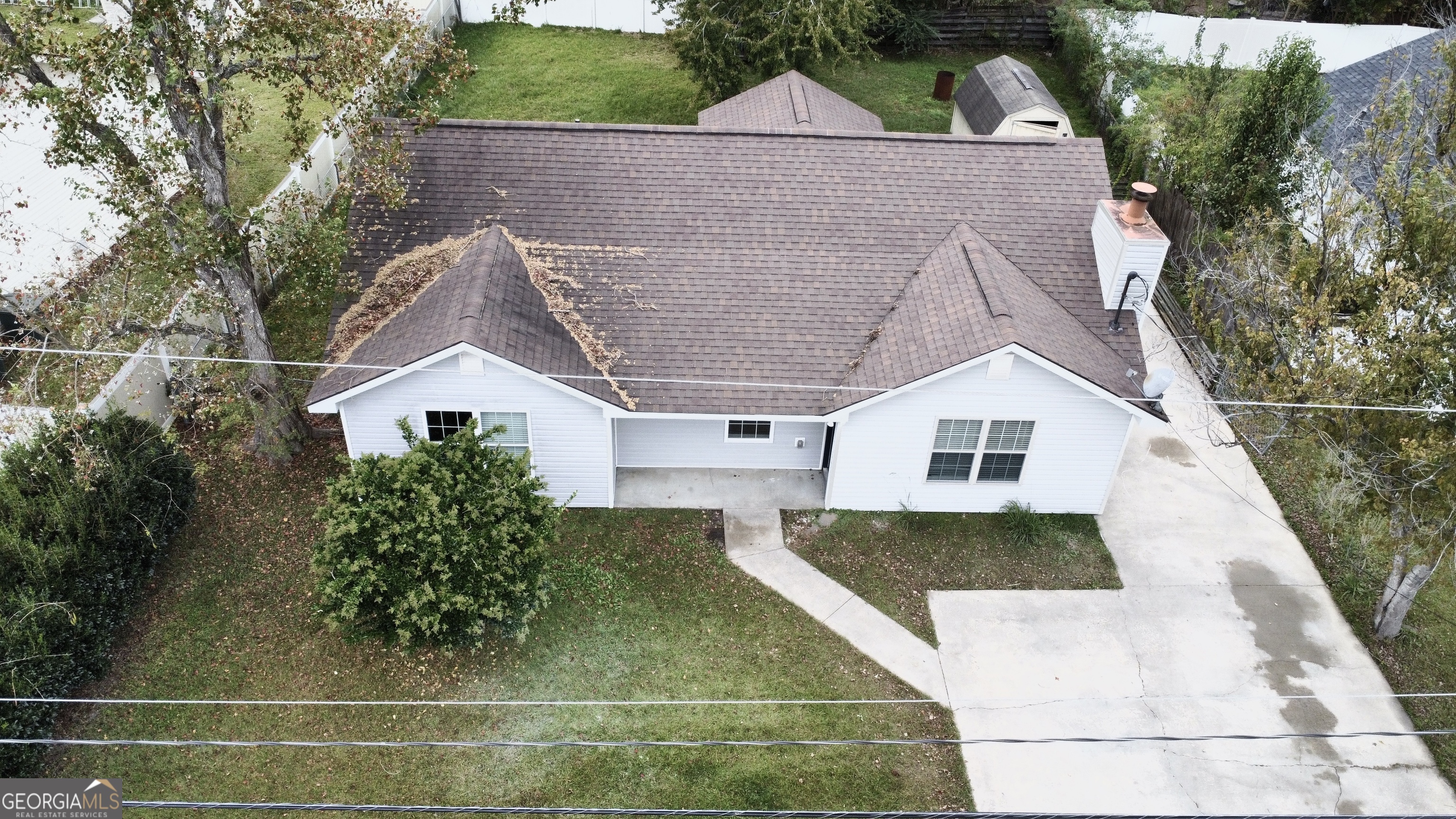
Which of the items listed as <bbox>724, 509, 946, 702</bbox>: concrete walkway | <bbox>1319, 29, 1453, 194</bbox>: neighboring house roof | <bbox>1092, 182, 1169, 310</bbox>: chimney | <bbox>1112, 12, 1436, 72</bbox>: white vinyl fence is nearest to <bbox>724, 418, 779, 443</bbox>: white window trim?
<bbox>724, 509, 946, 702</bbox>: concrete walkway

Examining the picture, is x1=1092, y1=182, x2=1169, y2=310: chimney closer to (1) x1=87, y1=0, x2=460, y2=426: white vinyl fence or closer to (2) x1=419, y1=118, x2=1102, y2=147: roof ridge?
(2) x1=419, y1=118, x2=1102, y2=147: roof ridge

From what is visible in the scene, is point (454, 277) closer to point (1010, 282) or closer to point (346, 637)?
point (346, 637)

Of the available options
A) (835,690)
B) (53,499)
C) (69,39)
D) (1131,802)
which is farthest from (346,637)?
(69,39)

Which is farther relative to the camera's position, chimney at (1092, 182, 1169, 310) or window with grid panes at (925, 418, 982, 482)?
window with grid panes at (925, 418, 982, 482)

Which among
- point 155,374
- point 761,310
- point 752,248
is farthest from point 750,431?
point 155,374

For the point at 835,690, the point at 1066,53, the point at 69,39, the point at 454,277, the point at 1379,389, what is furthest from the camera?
the point at 1066,53

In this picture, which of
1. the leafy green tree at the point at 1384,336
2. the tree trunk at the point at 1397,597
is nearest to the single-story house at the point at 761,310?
the leafy green tree at the point at 1384,336

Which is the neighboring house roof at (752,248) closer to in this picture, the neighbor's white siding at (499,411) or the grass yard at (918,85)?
the neighbor's white siding at (499,411)
